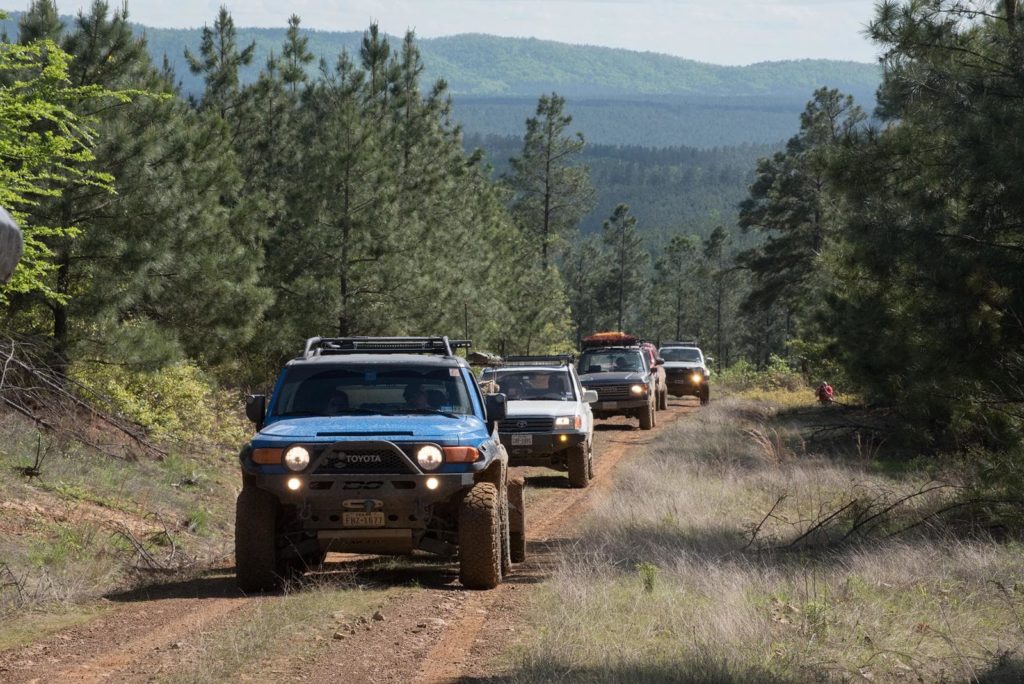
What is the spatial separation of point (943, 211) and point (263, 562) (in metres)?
7.81

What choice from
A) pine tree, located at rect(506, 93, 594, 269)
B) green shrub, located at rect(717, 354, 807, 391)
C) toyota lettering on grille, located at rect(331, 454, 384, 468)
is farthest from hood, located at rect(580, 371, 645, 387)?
pine tree, located at rect(506, 93, 594, 269)

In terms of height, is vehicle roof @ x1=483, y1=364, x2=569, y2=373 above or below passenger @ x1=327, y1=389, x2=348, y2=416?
below

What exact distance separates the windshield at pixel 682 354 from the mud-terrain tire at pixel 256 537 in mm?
34671

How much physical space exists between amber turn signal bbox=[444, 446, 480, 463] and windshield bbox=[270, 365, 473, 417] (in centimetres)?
106

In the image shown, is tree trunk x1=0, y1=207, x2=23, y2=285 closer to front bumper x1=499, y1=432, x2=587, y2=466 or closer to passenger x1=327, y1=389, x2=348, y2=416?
passenger x1=327, y1=389, x2=348, y2=416

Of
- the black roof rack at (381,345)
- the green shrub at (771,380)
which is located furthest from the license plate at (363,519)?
the green shrub at (771,380)

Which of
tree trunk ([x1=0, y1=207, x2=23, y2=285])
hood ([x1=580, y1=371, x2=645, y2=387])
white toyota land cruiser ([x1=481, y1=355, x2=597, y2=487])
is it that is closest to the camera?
tree trunk ([x1=0, y1=207, x2=23, y2=285])

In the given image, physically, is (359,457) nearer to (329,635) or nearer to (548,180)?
(329,635)

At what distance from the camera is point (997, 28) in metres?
13.4

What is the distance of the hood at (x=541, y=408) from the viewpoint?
61.4 ft

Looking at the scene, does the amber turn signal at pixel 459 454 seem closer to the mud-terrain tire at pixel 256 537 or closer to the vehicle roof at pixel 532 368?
the mud-terrain tire at pixel 256 537

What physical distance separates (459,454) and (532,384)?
10.6 metres

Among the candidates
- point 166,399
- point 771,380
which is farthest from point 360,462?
point 771,380

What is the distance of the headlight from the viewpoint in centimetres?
963
